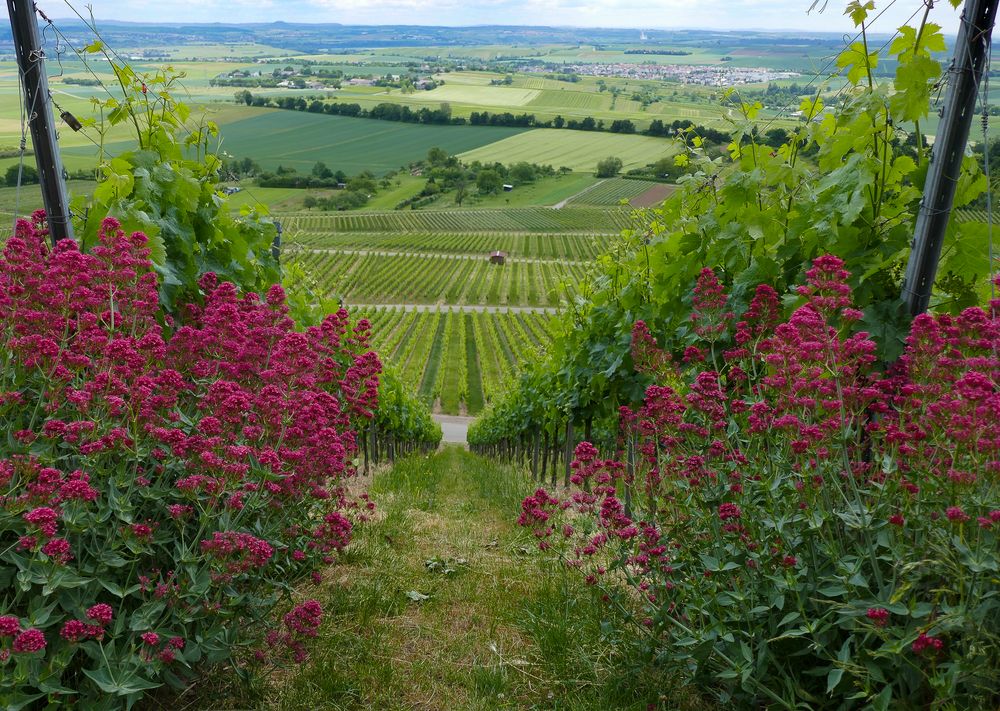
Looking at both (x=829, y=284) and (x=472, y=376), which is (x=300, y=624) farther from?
(x=472, y=376)

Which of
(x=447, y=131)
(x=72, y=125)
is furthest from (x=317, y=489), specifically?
(x=447, y=131)

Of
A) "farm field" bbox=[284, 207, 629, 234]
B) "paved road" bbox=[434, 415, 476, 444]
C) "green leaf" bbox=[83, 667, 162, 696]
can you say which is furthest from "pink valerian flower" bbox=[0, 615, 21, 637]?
"farm field" bbox=[284, 207, 629, 234]

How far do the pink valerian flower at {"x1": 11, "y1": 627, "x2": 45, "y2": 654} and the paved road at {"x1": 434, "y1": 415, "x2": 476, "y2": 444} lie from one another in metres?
32.3

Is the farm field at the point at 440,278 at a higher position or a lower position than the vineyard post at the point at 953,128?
lower

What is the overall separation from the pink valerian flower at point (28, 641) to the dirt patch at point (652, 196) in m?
106

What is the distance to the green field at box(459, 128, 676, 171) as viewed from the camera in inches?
5468

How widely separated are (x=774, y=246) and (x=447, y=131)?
163m

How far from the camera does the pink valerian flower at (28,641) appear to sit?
2041 mm

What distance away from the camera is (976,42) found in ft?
10.4

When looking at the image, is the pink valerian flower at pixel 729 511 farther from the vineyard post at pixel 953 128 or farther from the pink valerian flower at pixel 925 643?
the vineyard post at pixel 953 128

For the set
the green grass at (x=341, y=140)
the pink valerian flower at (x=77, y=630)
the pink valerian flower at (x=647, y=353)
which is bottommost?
the green grass at (x=341, y=140)

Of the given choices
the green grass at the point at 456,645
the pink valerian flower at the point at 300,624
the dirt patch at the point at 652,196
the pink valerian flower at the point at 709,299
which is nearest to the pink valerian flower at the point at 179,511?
the pink valerian flower at the point at 300,624

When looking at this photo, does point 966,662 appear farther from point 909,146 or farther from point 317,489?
point 909,146

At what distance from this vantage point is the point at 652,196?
110 metres
